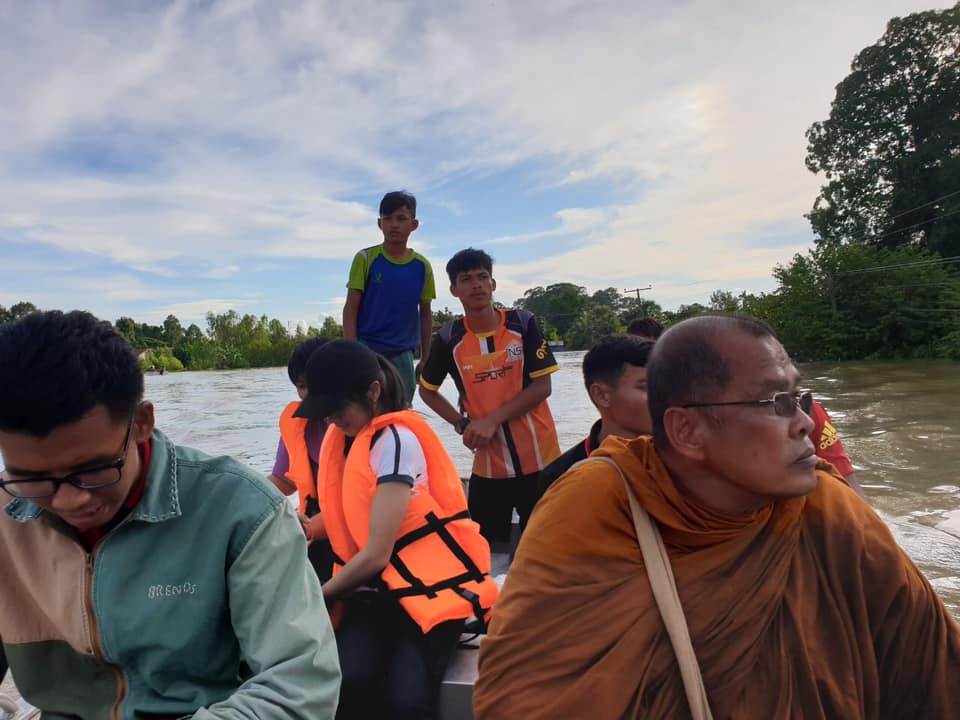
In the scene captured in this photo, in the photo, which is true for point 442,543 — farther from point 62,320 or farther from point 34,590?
point 62,320

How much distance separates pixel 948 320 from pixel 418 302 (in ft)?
83.9

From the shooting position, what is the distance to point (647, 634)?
53.4 inches

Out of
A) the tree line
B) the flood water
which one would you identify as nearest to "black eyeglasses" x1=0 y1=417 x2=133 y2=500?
the flood water

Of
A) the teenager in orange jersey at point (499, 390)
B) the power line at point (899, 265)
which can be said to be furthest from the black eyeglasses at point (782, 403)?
the power line at point (899, 265)

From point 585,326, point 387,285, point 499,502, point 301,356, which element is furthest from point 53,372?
point 585,326

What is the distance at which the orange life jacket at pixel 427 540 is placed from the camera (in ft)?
6.88

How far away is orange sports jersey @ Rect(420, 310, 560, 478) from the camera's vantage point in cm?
360

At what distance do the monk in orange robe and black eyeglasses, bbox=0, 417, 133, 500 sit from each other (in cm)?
81

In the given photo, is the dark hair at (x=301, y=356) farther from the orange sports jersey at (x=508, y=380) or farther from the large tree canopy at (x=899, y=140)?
the large tree canopy at (x=899, y=140)

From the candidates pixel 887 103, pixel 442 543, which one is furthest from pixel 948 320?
pixel 442 543

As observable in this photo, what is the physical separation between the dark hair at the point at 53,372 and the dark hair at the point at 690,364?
105cm

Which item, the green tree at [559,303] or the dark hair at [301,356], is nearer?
the dark hair at [301,356]

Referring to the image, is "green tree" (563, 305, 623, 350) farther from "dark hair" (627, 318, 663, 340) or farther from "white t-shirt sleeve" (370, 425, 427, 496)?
"white t-shirt sleeve" (370, 425, 427, 496)

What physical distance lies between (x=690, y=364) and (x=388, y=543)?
113 cm
